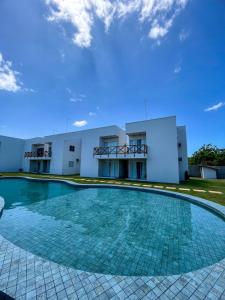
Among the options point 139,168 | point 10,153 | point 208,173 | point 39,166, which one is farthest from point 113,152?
point 10,153

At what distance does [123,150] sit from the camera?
17.8 meters

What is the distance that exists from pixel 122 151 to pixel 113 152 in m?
1.23

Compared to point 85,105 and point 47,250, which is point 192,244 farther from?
point 85,105

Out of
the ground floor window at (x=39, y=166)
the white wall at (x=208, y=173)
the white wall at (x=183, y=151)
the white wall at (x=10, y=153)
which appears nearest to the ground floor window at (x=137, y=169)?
the white wall at (x=183, y=151)

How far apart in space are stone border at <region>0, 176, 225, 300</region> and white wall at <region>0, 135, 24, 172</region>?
28.0 metres

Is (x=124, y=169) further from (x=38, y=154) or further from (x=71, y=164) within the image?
(x=38, y=154)

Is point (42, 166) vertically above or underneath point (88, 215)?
above

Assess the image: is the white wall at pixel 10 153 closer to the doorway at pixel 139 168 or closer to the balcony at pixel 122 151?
the balcony at pixel 122 151

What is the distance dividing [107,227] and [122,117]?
1688 centimetres

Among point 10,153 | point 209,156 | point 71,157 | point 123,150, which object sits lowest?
point 71,157

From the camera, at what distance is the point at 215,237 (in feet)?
14.4

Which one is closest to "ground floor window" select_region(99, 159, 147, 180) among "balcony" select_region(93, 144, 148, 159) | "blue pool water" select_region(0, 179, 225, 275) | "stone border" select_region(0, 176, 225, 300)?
"balcony" select_region(93, 144, 148, 159)

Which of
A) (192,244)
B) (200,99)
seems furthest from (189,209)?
(200,99)

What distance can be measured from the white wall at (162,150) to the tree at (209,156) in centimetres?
2460
